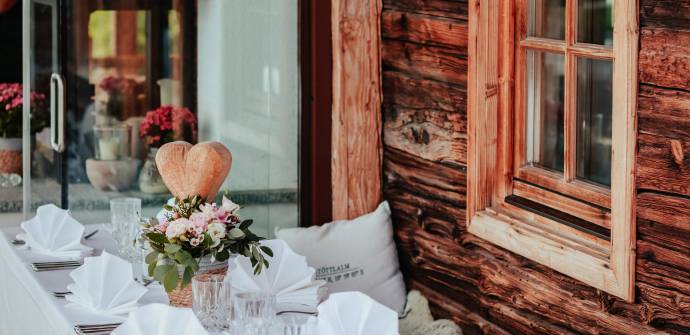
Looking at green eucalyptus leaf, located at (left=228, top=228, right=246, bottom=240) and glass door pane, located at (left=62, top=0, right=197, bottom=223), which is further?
glass door pane, located at (left=62, top=0, right=197, bottom=223)

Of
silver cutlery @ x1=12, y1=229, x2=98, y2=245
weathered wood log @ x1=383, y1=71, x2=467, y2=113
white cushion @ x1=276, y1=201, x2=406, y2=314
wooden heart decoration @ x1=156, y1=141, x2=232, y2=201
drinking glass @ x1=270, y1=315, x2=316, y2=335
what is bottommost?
white cushion @ x1=276, y1=201, x2=406, y2=314

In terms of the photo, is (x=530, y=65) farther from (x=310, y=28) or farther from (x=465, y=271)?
(x=310, y=28)

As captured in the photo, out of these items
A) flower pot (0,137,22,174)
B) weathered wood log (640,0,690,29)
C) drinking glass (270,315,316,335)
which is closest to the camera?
drinking glass (270,315,316,335)

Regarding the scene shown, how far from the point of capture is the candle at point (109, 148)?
4289mm

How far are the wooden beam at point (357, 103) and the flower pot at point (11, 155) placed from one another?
1481 millimetres

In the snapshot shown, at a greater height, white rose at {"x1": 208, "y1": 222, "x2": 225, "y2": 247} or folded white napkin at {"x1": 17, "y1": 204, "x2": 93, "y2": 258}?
white rose at {"x1": 208, "y1": 222, "x2": 225, "y2": 247}

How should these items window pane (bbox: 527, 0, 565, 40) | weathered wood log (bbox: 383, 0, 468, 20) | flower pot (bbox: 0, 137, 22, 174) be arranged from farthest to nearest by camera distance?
1. flower pot (bbox: 0, 137, 22, 174)
2. weathered wood log (bbox: 383, 0, 468, 20)
3. window pane (bbox: 527, 0, 565, 40)

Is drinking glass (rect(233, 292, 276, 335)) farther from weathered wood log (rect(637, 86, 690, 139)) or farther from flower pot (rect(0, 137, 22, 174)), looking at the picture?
flower pot (rect(0, 137, 22, 174))

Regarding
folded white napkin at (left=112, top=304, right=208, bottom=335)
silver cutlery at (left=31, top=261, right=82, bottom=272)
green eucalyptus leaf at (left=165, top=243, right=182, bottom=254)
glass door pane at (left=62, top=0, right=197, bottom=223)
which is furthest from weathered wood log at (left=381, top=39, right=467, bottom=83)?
folded white napkin at (left=112, top=304, right=208, bottom=335)

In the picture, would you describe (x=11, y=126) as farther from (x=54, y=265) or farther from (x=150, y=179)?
(x=54, y=265)

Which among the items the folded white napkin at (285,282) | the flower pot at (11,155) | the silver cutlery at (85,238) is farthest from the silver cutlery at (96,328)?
the flower pot at (11,155)

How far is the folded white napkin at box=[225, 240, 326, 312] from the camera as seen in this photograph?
2947mm

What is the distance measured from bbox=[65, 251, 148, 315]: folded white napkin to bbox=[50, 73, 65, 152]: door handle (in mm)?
1478

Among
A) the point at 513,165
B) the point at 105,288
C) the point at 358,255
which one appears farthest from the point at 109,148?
the point at 513,165
